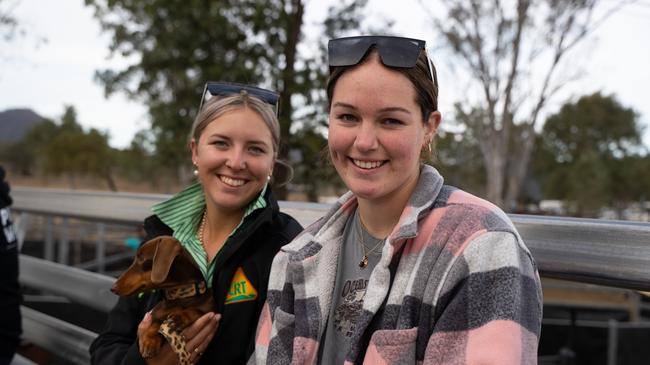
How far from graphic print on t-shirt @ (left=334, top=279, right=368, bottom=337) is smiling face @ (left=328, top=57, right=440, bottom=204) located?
0.75 ft

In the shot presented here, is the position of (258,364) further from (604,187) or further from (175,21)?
(604,187)

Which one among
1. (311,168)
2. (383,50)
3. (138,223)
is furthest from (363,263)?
(311,168)

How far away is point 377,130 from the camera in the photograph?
5.13 ft

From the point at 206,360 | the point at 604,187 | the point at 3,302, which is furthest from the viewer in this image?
the point at 604,187

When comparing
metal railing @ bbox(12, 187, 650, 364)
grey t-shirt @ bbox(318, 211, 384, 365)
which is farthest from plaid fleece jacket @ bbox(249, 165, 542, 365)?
metal railing @ bbox(12, 187, 650, 364)

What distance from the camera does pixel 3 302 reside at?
3135mm

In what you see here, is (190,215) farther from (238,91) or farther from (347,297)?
(347,297)

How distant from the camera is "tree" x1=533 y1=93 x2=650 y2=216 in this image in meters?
31.4

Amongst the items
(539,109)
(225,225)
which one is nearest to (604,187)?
(539,109)

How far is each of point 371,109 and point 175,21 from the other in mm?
7800

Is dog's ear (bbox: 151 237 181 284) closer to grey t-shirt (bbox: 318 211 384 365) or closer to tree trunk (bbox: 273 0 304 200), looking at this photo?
grey t-shirt (bbox: 318 211 384 365)

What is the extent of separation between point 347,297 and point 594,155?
110 feet

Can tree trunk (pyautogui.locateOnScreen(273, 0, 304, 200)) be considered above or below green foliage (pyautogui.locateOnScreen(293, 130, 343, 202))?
above

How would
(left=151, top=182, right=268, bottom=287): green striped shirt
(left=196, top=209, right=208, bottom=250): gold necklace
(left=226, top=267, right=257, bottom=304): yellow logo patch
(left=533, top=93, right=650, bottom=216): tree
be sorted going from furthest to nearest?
1. (left=533, top=93, right=650, bottom=216): tree
2. (left=196, top=209, right=208, bottom=250): gold necklace
3. (left=151, top=182, right=268, bottom=287): green striped shirt
4. (left=226, top=267, right=257, bottom=304): yellow logo patch
